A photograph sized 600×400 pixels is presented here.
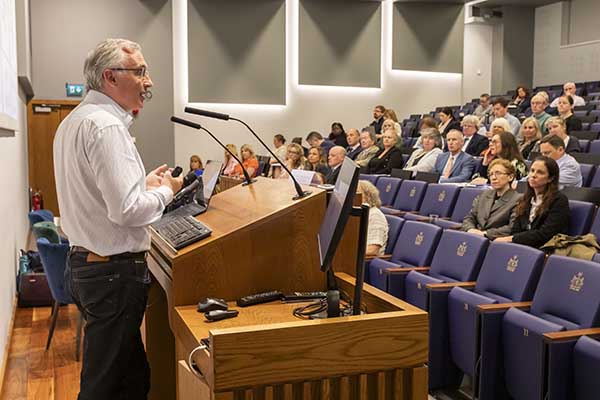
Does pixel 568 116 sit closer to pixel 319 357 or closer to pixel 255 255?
pixel 255 255

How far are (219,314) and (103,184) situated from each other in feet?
1.47

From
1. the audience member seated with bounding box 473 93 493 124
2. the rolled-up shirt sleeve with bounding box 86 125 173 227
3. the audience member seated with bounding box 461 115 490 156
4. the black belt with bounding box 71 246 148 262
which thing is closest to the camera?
the rolled-up shirt sleeve with bounding box 86 125 173 227

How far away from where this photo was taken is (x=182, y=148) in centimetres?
1011

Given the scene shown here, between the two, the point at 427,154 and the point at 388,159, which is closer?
the point at 427,154

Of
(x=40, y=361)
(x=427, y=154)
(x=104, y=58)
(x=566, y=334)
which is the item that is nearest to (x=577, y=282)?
(x=566, y=334)

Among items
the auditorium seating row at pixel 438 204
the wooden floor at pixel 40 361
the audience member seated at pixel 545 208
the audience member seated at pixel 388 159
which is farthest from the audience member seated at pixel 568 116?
the wooden floor at pixel 40 361

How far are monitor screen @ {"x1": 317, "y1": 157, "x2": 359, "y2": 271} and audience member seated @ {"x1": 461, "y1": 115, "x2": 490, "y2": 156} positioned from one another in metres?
5.05

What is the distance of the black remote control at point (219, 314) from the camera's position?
4.93 ft

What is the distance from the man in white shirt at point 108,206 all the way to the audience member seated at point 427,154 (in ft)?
14.9

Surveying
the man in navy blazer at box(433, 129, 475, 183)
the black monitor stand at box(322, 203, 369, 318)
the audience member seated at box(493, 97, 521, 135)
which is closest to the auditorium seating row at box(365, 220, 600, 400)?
the black monitor stand at box(322, 203, 369, 318)

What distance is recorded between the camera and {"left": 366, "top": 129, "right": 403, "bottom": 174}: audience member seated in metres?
6.57

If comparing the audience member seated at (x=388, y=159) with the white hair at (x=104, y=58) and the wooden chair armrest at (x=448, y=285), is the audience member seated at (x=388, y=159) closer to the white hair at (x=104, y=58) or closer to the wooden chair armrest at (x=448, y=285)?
the wooden chair armrest at (x=448, y=285)

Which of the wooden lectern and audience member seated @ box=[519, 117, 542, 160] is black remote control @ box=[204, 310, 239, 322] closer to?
the wooden lectern

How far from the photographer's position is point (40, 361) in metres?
3.38
